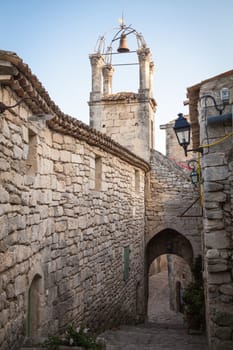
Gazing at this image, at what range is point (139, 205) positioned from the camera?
11.6m

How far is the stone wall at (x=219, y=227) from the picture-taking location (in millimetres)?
5066

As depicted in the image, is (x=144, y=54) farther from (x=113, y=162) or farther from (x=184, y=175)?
(x=113, y=162)

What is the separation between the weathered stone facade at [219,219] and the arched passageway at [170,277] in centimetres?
771

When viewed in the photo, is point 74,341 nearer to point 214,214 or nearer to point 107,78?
point 214,214

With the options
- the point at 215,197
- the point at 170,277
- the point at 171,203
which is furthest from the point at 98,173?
the point at 170,277

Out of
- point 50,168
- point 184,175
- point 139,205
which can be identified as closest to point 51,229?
point 50,168

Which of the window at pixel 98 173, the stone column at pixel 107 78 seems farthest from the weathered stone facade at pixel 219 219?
the stone column at pixel 107 78

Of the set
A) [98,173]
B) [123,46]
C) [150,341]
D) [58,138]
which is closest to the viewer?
[58,138]

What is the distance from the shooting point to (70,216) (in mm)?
5711

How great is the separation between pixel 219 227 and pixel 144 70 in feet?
30.4

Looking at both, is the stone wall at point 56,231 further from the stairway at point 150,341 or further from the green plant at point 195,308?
A: the green plant at point 195,308

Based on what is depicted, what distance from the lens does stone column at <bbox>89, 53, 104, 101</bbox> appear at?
1358 cm

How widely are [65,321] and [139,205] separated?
256 inches

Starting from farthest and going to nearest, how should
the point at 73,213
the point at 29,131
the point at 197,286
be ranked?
the point at 197,286, the point at 73,213, the point at 29,131
